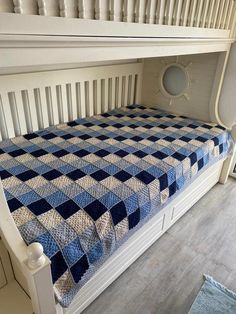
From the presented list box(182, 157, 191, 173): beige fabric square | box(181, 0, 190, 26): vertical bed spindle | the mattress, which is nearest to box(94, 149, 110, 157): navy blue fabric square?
the mattress

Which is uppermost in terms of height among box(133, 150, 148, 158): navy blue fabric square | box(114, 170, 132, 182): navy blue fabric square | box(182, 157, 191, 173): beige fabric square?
box(114, 170, 132, 182): navy blue fabric square

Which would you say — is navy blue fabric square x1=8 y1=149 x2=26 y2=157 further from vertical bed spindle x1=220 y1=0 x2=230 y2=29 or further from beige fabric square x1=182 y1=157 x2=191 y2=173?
vertical bed spindle x1=220 y1=0 x2=230 y2=29

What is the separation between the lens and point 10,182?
1065mm

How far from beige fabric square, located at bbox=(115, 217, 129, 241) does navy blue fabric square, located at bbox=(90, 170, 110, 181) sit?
227 mm

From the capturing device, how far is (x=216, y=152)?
1.68 meters

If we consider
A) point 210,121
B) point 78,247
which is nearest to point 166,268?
point 78,247

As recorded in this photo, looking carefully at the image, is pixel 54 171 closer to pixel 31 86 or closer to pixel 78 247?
pixel 78 247

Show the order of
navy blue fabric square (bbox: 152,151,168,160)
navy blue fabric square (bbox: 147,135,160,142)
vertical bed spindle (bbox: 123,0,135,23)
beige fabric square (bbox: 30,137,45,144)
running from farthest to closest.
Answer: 1. navy blue fabric square (bbox: 147,135,160,142)
2. beige fabric square (bbox: 30,137,45,144)
3. navy blue fabric square (bbox: 152,151,168,160)
4. vertical bed spindle (bbox: 123,0,135,23)

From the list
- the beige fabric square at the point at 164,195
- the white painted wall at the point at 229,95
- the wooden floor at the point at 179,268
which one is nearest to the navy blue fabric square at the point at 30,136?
the beige fabric square at the point at 164,195

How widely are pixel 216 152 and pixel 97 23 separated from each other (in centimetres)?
124

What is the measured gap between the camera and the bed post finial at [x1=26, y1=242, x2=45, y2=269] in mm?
690

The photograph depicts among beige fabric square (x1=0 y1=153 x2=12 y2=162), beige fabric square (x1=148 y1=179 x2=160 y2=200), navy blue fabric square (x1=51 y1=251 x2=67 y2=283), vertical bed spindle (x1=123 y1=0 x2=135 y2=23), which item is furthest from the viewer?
beige fabric square (x1=0 y1=153 x2=12 y2=162)

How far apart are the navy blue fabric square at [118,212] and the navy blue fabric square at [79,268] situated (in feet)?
0.63

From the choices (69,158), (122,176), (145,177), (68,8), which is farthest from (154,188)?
(68,8)
